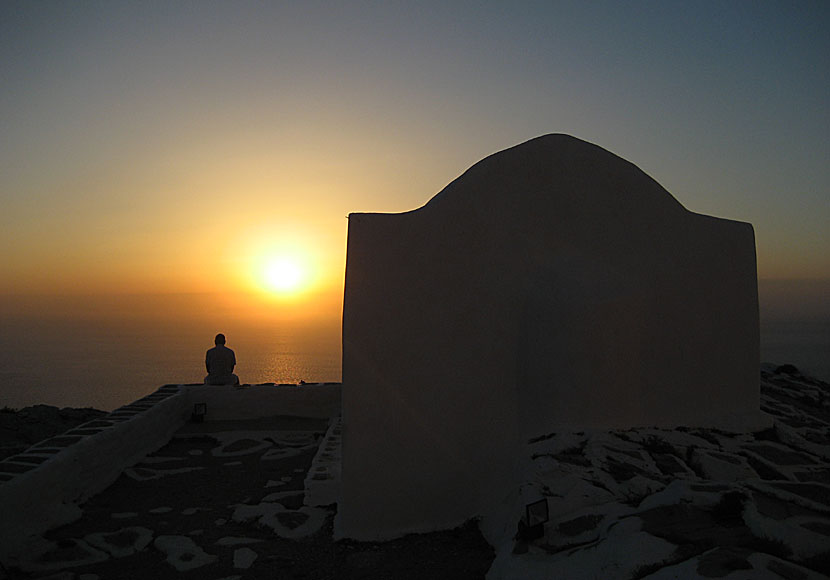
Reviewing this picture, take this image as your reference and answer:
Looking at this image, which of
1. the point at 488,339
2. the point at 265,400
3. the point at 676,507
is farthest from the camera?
the point at 265,400

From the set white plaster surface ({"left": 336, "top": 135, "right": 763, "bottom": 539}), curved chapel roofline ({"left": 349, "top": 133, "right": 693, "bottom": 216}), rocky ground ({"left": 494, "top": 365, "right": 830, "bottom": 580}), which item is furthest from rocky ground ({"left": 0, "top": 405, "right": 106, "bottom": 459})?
rocky ground ({"left": 494, "top": 365, "right": 830, "bottom": 580})

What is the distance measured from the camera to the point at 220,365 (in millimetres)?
10547

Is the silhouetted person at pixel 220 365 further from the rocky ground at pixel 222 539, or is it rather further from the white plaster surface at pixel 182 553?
the white plaster surface at pixel 182 553

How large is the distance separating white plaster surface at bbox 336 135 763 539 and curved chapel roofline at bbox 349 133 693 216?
2 cm

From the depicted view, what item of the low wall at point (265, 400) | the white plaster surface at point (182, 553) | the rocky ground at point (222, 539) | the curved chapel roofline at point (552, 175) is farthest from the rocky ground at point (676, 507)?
the low wall at point (265, 400)

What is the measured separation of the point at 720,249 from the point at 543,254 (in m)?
1.82

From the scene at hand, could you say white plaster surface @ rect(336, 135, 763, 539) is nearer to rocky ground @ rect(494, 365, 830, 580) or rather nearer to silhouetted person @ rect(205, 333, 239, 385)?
rocky ground @ rect(494, 365, 830, 580)

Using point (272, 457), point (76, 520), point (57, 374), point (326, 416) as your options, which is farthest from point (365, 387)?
point (57, 374)

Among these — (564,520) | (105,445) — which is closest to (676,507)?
(564,520)

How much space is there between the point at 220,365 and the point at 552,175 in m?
7.71

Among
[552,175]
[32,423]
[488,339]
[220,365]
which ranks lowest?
[32,423]

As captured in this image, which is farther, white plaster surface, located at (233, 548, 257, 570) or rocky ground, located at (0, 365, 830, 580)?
white plaster surface, located at (233, 548, 257, 570)

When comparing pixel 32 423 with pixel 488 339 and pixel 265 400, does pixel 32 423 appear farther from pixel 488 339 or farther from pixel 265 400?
pixel 488 339

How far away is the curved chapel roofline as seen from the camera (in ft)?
15.5
